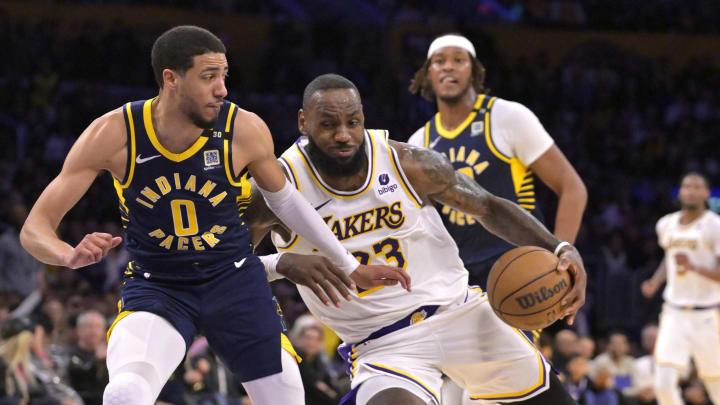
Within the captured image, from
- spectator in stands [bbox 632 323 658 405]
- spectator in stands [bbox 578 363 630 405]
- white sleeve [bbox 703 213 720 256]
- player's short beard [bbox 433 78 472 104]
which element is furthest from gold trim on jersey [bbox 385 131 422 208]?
spectator in stands [bbox 632 323 658 405]

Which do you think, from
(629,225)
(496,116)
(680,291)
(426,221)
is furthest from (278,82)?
(426,221)

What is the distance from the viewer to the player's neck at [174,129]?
12.3 feet

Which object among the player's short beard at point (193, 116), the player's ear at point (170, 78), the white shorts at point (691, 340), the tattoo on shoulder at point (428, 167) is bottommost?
the white shorts at point (691, 340)

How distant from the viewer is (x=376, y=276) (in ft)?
12.8

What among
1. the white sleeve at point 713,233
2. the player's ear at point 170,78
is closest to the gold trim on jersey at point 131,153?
the player's ear at point 170,78

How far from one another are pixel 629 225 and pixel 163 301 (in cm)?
1187

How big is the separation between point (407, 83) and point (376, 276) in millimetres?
11946

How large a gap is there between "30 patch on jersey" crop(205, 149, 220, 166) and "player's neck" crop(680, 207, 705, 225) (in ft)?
20.7

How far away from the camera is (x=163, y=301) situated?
3.73 m

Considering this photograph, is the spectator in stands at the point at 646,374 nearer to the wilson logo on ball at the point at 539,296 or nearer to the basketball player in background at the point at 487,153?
the basketball player in background at the point at 487,153

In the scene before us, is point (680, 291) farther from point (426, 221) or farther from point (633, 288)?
point (426, 221)

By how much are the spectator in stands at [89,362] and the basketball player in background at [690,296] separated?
467 centimetres

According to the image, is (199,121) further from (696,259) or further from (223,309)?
(696,259)

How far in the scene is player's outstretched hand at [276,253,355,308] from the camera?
12.7ft
